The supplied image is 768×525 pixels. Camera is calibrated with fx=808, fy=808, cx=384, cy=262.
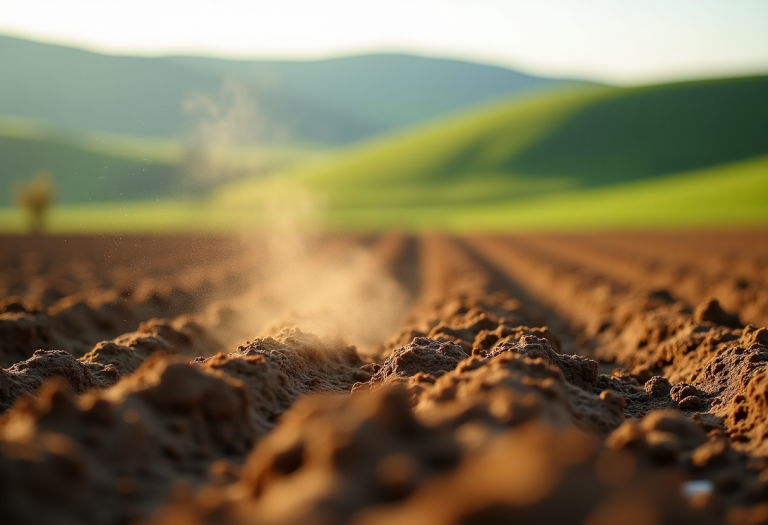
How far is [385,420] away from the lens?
4.53m

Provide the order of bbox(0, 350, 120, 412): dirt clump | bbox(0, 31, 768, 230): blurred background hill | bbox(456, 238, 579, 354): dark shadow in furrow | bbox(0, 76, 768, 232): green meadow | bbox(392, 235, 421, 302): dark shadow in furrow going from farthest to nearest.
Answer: bbox(0, 76, 768, 232): green meadow < bbox(0, 31, 768, 230): blurred background hill < bbox(392, 235, 421, 302): dark shadow in furrow < bbox(456, 238, 579, 354): dark shadow in furrow < bbox(0, 350, 120, 412): dirt clump

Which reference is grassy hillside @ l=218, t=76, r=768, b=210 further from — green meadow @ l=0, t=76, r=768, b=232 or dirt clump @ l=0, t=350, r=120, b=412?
dirt clump @ l=0, t=350, r=120, b=412

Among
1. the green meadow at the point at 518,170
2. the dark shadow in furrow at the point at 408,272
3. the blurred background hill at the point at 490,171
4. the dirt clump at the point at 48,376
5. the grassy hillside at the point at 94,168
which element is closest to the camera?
the dirt clump at the point at 48,376

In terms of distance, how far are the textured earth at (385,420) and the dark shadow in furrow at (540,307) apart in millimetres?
229

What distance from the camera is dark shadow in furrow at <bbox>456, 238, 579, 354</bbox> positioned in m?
13.9

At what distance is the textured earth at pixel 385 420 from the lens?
3.79 m

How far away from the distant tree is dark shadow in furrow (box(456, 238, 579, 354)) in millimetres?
47982

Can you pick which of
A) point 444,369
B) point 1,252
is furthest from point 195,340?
point 1,252

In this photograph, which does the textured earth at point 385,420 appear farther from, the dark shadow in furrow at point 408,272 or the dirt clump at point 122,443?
the dark shadow in furrow at point 408,272

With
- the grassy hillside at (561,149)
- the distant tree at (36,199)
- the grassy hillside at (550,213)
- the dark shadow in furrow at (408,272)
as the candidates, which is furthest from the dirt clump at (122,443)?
the grassy hillside at (561,149)

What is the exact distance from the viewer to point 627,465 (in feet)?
13.1

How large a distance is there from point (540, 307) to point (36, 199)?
57.8 metres

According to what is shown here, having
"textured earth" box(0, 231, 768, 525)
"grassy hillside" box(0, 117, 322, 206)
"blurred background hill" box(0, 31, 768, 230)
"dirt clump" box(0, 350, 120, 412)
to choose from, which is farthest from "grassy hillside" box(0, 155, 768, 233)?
"dirt clump" box(0, 350, 120, 412)

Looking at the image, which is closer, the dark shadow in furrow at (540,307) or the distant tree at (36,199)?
the dark shadow in furrow at (540,307)
